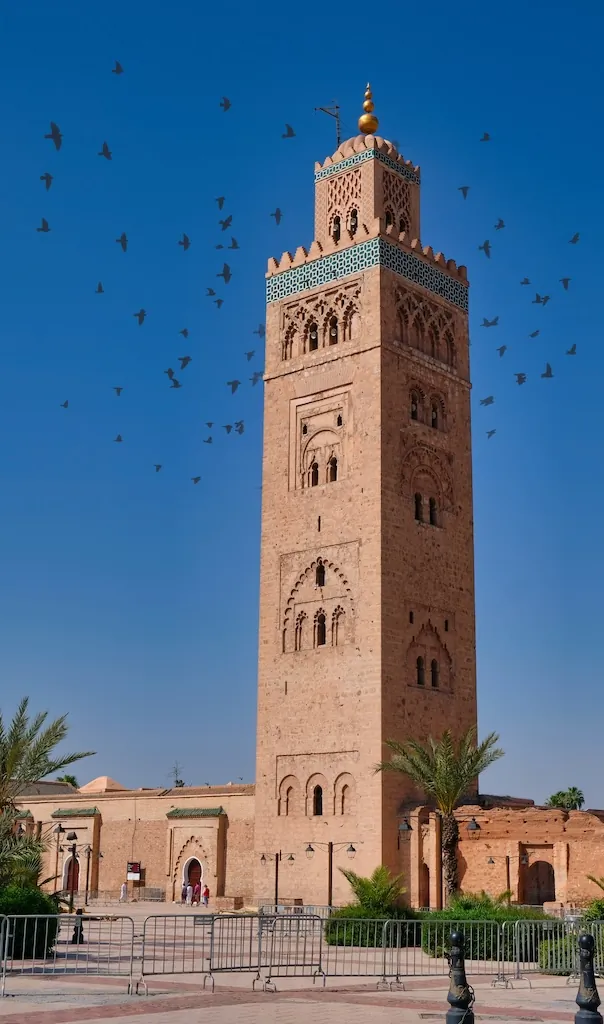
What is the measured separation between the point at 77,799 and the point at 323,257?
19.0 metres

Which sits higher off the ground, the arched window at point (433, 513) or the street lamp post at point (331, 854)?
the arched window at point (433, 513)

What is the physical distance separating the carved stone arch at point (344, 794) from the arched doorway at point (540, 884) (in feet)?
14.2

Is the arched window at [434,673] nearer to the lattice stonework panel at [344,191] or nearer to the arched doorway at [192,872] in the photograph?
the arched doorway at [192,872]

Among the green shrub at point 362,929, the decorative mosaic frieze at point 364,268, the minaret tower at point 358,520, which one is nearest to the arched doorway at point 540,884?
the minaret tower at point 358,520

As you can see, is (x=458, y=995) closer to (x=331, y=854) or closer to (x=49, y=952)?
(x=49, y=952)

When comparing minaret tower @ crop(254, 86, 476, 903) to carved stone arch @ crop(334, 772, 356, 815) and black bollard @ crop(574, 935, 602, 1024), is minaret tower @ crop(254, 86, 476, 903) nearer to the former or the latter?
carved stone arch @ crop(334, 772, 356, 815)

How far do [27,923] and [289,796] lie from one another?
1417cm

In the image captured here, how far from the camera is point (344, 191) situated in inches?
1307

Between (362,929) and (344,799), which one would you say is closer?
(362,929)

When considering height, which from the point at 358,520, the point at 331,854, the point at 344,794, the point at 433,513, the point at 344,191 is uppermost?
the point at 344,191

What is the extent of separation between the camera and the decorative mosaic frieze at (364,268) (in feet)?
103

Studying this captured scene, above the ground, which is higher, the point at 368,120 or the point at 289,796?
the point at 368,120

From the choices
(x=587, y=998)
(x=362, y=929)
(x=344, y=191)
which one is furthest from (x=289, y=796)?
(x=587, y=998)

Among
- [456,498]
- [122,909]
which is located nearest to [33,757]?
[122,909]
